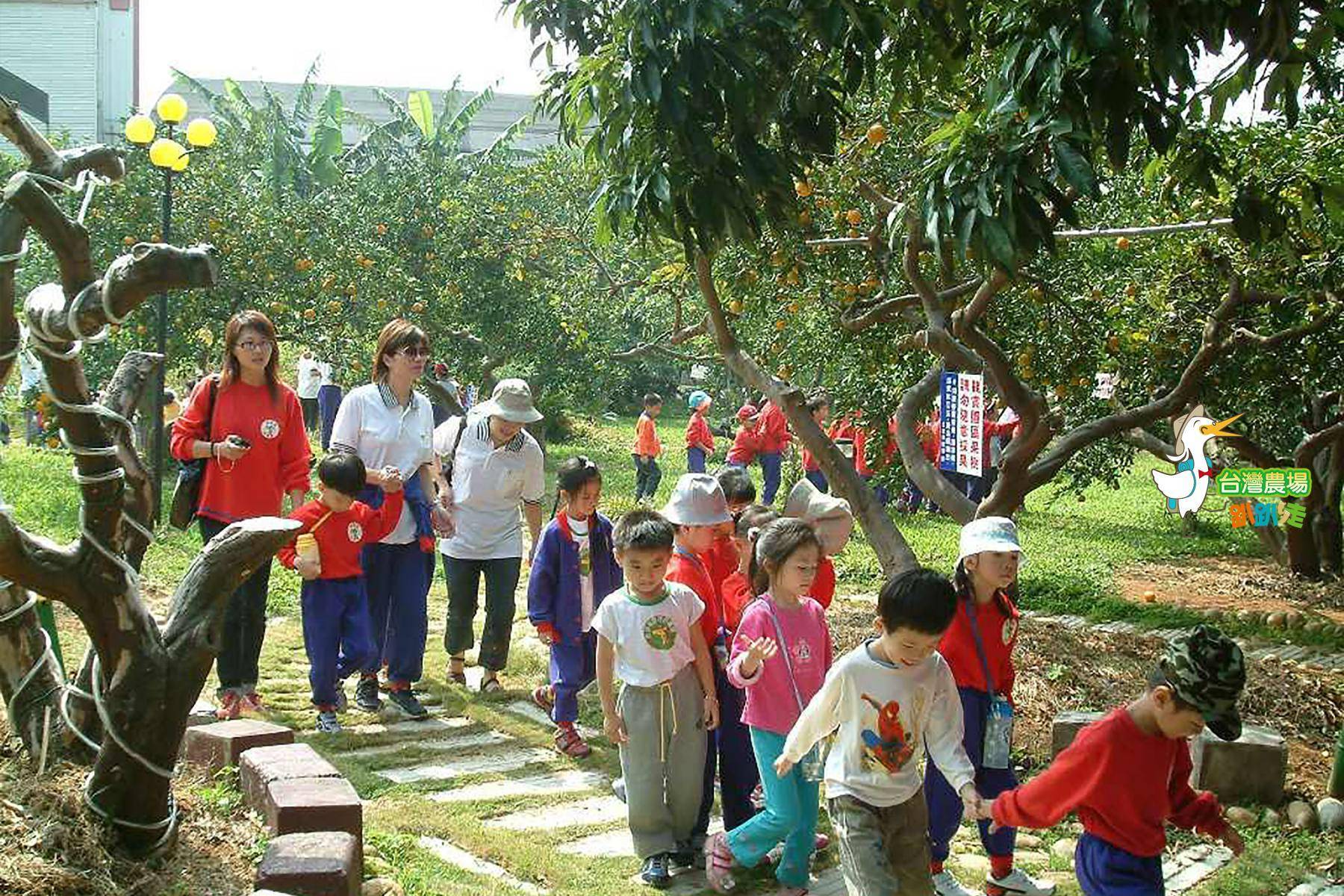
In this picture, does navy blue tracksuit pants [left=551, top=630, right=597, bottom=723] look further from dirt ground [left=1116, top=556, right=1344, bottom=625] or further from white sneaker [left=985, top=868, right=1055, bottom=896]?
dirt ground [left=1116, top=556, right=1344, bottom=625]

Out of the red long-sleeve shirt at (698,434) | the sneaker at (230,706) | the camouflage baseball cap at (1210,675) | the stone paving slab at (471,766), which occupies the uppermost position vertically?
the red long-sleeve shirt at (698,434)

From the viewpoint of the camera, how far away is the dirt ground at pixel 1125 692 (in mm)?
6775

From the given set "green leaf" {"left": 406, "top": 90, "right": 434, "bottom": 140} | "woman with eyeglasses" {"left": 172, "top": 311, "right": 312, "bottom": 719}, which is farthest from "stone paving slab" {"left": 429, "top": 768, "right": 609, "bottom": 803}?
"green leaf" {"left": 406, "top": 90, "right": 434, "bottom": 140}

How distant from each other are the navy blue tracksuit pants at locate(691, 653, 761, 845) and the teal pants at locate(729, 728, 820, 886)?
1.30ft

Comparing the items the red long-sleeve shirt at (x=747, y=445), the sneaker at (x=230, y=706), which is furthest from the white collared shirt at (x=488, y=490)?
the red long-sleeve shirt at (x=747, y=445)

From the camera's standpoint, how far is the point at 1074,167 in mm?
3812

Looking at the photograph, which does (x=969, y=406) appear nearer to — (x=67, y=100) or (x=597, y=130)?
(x=597, y=130)

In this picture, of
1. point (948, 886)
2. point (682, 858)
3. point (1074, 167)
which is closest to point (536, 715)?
point (682, 858)

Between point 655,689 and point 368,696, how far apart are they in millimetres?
2507

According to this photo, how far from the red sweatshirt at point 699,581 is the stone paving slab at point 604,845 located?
81 centimetres

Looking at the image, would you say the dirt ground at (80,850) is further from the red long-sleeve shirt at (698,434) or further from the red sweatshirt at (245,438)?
the red long-sleeve shirt at (698,434)

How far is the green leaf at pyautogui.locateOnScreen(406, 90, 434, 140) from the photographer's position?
908 inches

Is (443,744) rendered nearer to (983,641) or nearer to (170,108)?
(983,641)

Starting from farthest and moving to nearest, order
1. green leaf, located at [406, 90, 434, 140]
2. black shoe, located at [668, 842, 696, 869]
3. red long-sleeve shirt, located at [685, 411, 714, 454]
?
green leaf, located at [406, 90, 434, 140] < red long-sleeve shirt, located at [685, 411, 714, 454] < black shoe, located at [668, 842, 696, 869]
